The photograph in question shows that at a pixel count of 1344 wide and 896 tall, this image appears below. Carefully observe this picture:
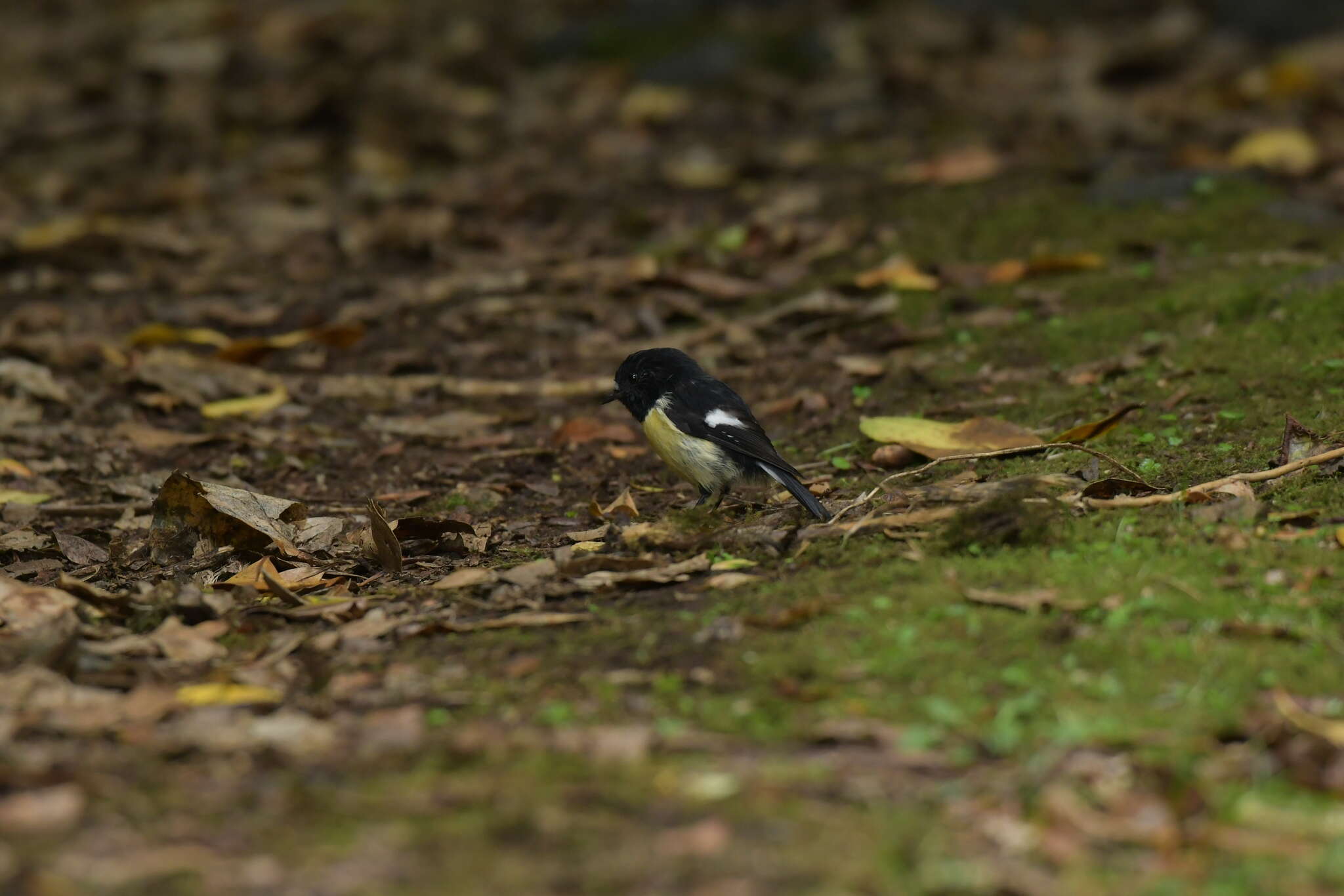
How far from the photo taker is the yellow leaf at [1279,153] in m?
8.48

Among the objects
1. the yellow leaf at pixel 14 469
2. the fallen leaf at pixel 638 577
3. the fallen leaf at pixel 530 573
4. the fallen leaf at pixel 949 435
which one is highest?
the yellow leaf at pixel 14 469

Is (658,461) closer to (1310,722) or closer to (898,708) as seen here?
(898,708)

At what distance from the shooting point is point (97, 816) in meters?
2.67

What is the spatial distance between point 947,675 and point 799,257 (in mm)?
5106

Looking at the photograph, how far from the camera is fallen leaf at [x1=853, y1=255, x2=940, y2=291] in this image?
740 centimetres

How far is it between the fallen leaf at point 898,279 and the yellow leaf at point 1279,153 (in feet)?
7.85

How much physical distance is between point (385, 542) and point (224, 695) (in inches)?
50.2

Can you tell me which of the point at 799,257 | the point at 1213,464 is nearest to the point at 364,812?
the point at 1213,464

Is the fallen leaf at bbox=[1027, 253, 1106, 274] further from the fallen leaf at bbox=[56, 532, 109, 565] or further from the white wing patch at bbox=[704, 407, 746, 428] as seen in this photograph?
the fallen leaf at bbox=[56, 532, 109, 565]

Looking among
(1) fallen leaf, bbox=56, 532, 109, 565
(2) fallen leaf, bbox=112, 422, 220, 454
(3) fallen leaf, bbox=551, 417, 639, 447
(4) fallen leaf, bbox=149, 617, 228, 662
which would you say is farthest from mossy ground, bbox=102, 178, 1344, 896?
(2) fallen leaf, bbox=112, 422, 220, 454

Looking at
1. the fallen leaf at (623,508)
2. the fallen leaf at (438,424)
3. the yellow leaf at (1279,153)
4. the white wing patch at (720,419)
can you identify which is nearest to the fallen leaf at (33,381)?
the fallen leaf at (438,424)

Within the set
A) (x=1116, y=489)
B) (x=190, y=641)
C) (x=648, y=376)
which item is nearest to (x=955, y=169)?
(x=648, y=376)

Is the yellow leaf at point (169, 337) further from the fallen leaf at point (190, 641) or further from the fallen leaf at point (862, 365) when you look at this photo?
the fallen leaf at point (190, 641)

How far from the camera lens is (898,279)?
7.43 meters
